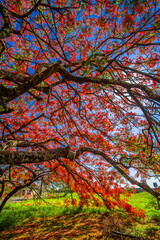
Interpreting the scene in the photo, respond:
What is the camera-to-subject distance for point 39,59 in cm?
536

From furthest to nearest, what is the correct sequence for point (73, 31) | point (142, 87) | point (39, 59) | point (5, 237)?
point (39, 59)
point (73, 31)
point (5, 237)
point (142, 87)

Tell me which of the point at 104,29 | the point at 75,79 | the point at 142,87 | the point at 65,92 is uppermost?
the point at 104,29

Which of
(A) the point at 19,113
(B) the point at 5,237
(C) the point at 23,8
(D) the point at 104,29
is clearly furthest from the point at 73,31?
(B) the point at 5,237

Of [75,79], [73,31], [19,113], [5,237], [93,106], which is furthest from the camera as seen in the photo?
[93,106]

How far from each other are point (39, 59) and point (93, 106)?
3.51 metres

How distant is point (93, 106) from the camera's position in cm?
632

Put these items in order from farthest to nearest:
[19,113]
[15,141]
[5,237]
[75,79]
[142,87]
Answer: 1. [19,113]
2. [5,237]
3. [15,141]
4. [75,79]
5. [142,87]

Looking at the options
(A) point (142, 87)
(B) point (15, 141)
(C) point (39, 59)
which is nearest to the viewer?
(A) point (142, 87)

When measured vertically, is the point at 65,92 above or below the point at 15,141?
above

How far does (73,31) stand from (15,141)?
466cm

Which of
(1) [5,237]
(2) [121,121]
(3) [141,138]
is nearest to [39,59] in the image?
(2) [121,121]

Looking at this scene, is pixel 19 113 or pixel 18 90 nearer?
pixel 18 90

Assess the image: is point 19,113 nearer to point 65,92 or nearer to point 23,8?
point 65,92

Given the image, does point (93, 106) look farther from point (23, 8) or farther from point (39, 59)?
point (23, 8)
